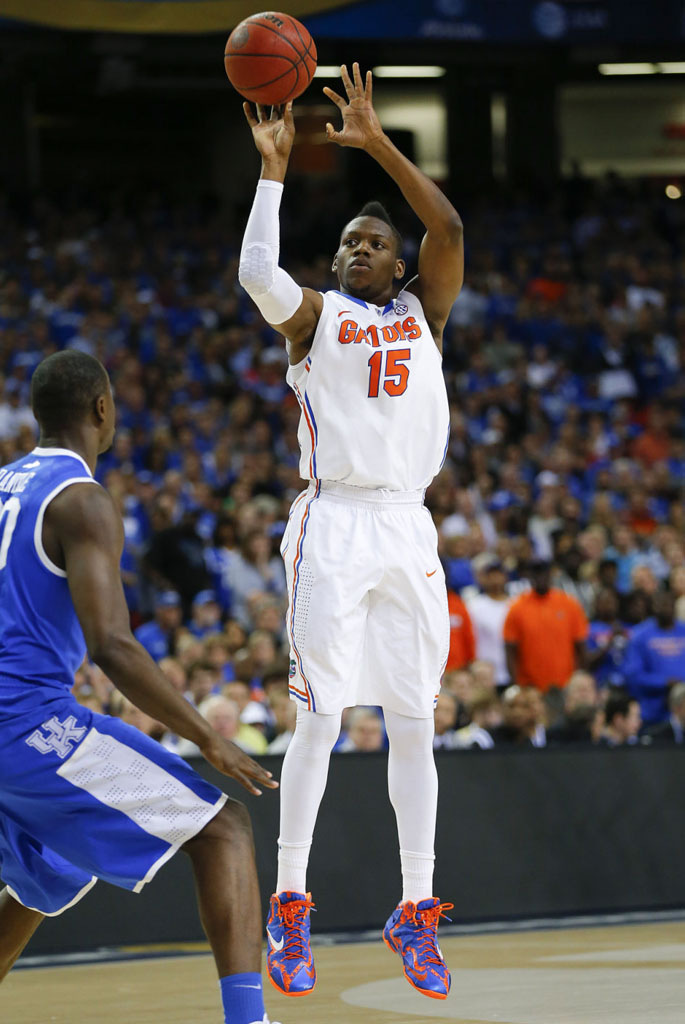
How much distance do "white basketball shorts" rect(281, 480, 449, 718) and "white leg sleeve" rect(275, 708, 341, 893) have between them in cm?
7

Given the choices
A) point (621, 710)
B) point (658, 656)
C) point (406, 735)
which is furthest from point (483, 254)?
point (406, 735)

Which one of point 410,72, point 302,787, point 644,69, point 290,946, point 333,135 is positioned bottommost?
point 290,946

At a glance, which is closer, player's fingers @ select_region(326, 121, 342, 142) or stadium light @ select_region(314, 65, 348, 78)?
player's fingers @ select_region(326, 121, 342, 142)

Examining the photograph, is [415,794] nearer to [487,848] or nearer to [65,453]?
[65,453]

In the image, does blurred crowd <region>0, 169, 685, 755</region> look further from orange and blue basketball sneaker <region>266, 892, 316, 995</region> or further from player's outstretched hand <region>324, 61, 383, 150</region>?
player's outstretched hand <region>324, 61, 383, 150</region>

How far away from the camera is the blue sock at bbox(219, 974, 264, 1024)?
12.6 feet

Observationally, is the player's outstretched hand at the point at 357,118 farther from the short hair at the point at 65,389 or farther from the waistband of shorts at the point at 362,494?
the short hair at the point at 65,389

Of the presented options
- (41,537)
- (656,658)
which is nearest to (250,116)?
(41,537)

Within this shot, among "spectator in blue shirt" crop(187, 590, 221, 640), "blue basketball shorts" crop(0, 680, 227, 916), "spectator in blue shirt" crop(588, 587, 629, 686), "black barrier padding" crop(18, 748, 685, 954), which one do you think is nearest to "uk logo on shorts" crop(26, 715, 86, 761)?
"blue basketball shorts" crop(0, 680, 227, 916)

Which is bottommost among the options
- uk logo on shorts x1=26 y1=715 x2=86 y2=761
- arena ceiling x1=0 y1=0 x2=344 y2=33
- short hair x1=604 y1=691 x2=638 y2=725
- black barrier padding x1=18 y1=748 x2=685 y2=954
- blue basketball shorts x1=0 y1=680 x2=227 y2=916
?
black barrier padding x1=18 y1=748 x2=685 y2=954

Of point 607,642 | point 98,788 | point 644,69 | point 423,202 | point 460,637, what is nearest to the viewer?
point 98,788

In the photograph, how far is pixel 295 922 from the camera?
4.90m

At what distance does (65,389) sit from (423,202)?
1.54m

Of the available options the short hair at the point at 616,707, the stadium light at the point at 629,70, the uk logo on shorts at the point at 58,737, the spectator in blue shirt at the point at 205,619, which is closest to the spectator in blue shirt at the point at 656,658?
the short hair at the point at 616,707
